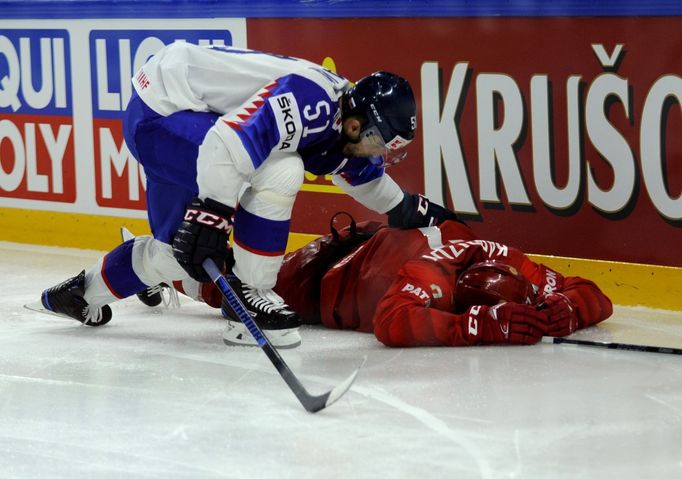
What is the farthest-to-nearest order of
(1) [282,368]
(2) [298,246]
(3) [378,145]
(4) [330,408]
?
(2) [298,246], (3) [378,145], (1) [282,368], (4) [330,408]

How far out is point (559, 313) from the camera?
3906 mm

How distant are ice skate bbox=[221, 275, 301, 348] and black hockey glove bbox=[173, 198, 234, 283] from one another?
27cm

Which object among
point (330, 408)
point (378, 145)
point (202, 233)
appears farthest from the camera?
point (378, 145)

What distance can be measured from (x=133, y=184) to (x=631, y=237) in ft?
6.96

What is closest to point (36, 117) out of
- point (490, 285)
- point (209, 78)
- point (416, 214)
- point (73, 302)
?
point (73, 302)

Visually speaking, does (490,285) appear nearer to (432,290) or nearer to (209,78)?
(432,290)

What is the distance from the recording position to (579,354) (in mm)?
3752

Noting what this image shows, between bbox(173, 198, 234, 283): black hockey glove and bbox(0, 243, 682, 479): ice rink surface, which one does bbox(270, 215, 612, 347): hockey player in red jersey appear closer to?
bbox(0, 243, 682, 479): ice rink surface

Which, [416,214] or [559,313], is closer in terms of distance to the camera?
[559,313]

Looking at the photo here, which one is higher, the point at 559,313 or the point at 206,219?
the point at 206,219

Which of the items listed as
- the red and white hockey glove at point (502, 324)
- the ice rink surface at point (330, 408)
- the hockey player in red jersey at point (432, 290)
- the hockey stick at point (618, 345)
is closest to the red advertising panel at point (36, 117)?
the ice rink surface at point (330, 408)

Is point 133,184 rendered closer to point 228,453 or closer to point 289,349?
point 289,349

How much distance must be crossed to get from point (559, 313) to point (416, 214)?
0.57 m

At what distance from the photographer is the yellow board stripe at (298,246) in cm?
441
